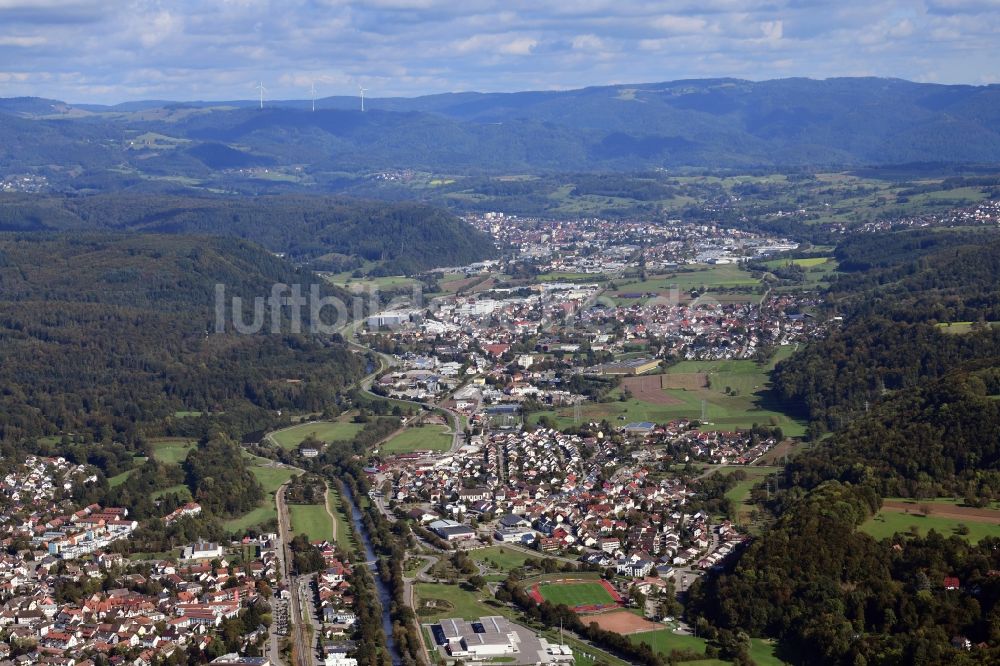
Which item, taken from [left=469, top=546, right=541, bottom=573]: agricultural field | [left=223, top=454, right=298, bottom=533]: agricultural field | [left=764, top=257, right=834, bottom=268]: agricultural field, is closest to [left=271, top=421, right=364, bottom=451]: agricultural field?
[left=223, top=454, right=298, bottom=533]: agricultural field

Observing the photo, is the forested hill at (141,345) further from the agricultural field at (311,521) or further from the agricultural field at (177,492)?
the agricultural field at (311,521)

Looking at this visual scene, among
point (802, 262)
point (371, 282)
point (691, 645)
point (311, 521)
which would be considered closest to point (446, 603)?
point (691, 645)

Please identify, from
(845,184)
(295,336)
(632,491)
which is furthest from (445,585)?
(845,184)

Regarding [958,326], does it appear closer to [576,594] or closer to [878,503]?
[878,503]

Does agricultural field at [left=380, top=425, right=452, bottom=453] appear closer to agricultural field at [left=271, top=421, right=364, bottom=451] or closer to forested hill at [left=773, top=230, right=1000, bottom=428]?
agricultural field at [left=271, top=421, right=364, bottom=451]

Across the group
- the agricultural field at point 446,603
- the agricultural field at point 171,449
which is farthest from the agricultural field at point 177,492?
the agricultural field at point 446,603

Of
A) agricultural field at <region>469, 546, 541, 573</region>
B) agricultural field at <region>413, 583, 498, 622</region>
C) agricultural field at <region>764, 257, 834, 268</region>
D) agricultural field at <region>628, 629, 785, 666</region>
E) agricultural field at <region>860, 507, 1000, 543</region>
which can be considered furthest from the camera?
agricultural field at <region>764, 257, 834, 268</region>
